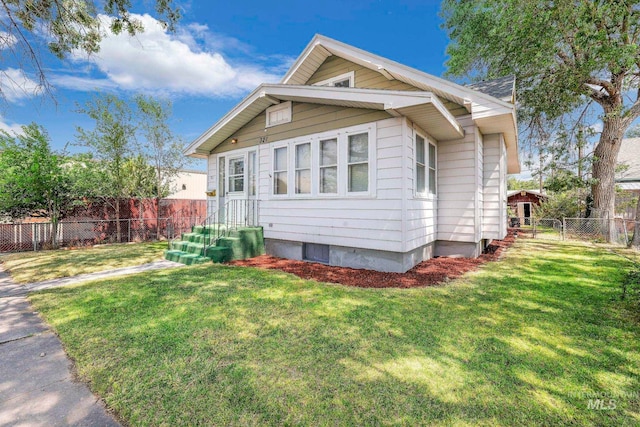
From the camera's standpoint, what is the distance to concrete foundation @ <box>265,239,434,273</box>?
18.1 feet

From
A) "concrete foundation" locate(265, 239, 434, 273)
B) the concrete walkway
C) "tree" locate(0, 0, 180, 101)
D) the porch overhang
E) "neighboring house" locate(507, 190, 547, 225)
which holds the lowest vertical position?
the concrete walkway

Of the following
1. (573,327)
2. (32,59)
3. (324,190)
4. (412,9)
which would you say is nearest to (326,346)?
(573,327)

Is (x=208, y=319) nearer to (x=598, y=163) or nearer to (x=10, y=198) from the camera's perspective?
(x=10, y=198)

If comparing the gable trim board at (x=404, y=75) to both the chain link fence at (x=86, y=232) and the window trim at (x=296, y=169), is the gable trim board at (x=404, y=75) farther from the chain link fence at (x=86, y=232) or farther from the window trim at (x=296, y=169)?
the chain link fence at (x=86, y=232)

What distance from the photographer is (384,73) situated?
682 centimetres

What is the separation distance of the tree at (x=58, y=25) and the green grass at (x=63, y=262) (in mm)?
3713

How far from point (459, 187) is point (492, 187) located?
1.12m

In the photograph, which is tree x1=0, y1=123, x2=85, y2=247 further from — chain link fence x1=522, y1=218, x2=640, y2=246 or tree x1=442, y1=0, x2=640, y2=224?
chain link fence x1=522, y1=218, x2=640, y2=246

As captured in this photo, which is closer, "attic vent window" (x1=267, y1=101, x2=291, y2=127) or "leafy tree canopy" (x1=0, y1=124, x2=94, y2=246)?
"attic vent window" (x1=267, y1=101, x2=291, y2=127)

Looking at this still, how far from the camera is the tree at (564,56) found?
767 cm

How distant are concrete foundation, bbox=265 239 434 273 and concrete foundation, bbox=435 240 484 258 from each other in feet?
Answer: 0.99

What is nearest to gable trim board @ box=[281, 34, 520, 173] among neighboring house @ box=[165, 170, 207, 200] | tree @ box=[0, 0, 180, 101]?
tree @ box=[0, 0, 180, 101]

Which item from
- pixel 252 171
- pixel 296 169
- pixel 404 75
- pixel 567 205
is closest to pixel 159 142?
pixel 252 171

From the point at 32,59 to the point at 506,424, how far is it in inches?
299
